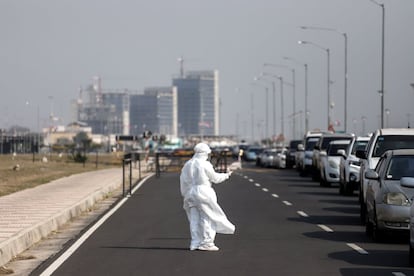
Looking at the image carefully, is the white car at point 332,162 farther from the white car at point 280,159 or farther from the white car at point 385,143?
the white car at point 280,159

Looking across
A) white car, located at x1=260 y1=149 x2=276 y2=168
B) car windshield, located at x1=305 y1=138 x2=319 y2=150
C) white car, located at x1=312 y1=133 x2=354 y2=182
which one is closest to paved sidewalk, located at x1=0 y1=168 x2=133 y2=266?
white car, located at x1=312 y1=133 x2=354 y2=182

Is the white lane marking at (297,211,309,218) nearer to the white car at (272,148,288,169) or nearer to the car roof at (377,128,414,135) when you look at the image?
the car roof at (377,128,414,135)

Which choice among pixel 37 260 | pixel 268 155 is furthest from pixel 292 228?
pixel 268 155

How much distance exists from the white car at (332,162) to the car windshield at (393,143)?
13.5m

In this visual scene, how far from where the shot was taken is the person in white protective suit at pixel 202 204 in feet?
62.3

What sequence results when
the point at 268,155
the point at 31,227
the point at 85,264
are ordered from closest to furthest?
the point at 85,264 < the point at 31,227 < the point at 268,155

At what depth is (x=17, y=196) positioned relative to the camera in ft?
114

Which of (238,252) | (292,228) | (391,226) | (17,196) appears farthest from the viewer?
(17,196)

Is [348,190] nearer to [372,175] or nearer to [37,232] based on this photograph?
[372,175]

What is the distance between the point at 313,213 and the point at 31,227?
950 centimetres

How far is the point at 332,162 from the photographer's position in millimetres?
44000

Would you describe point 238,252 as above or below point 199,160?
below

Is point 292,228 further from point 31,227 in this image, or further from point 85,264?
point 85,264

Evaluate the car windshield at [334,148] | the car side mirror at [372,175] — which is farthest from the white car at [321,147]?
the car side mirror at [372,175]
